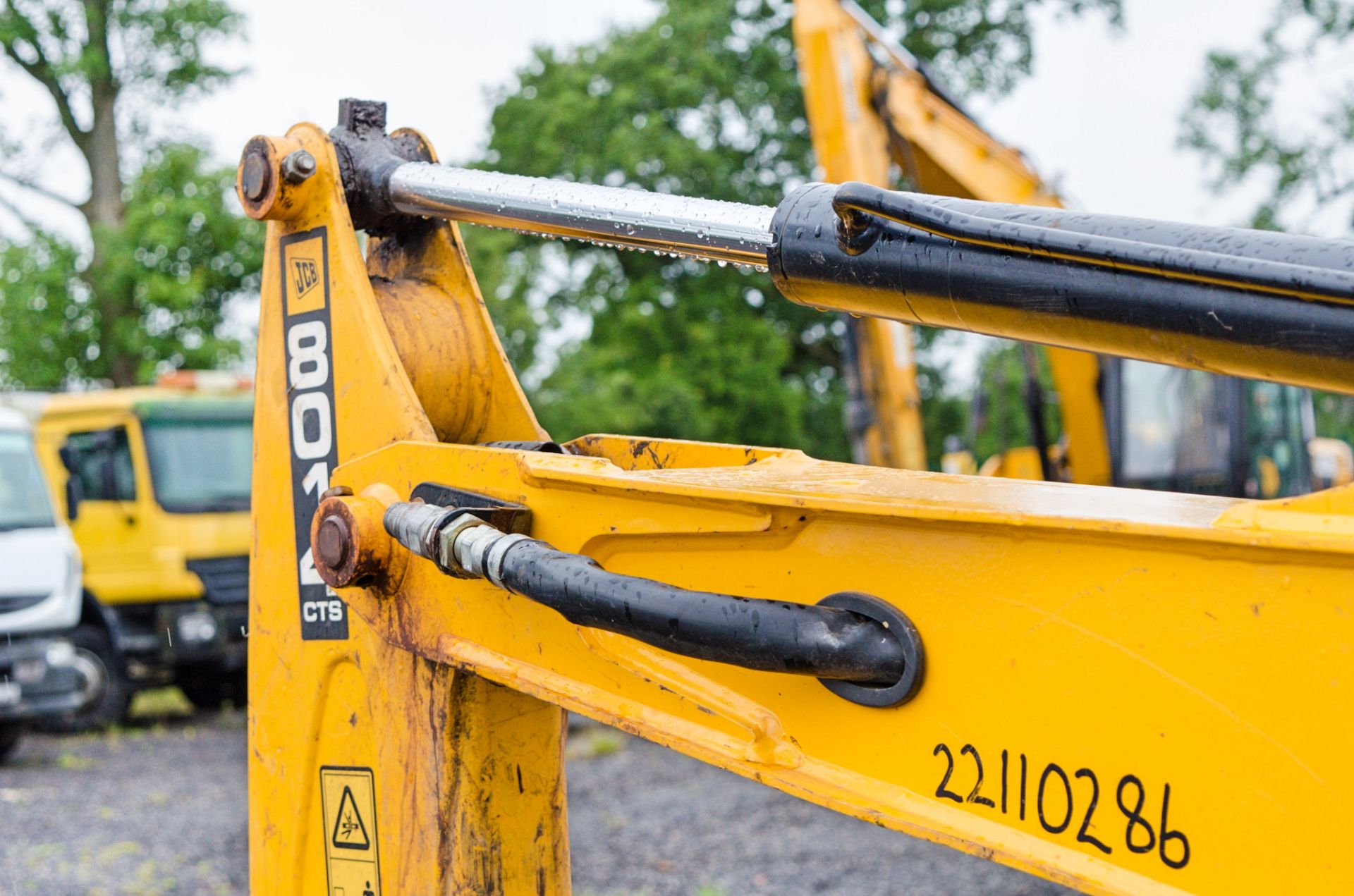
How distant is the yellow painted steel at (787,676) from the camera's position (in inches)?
41.2

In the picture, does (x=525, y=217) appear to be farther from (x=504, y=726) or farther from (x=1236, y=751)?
(x=1236, y=751)

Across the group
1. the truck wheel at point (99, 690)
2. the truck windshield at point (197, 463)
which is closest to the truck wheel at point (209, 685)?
the truck wheel at point (99, 690)

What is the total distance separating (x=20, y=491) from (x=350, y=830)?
7.76 m

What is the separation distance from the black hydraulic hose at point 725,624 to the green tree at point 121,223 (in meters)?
16.1

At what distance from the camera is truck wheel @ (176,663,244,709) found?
10.2 meters

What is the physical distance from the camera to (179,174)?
662 inches

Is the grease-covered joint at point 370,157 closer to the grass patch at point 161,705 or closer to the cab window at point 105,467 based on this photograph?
the cab window at point 105,467

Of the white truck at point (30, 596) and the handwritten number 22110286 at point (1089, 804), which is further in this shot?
the white truck at point (30, 596)

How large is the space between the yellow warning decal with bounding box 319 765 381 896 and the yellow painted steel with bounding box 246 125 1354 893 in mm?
19

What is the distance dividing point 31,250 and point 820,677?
18.1 metres

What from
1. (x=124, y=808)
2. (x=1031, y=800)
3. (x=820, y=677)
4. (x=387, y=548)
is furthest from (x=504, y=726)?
(x=124, y=808)

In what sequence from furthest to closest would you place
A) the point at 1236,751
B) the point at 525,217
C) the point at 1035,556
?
the point at 525,217 < the point at 1035,556 < the point at 1236,751

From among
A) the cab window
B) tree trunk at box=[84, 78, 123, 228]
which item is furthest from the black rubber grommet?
tree trunk at box=[84, 78, 123, 228]

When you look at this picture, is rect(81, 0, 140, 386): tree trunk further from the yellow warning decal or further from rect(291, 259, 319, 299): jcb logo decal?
the yellow warning decal
